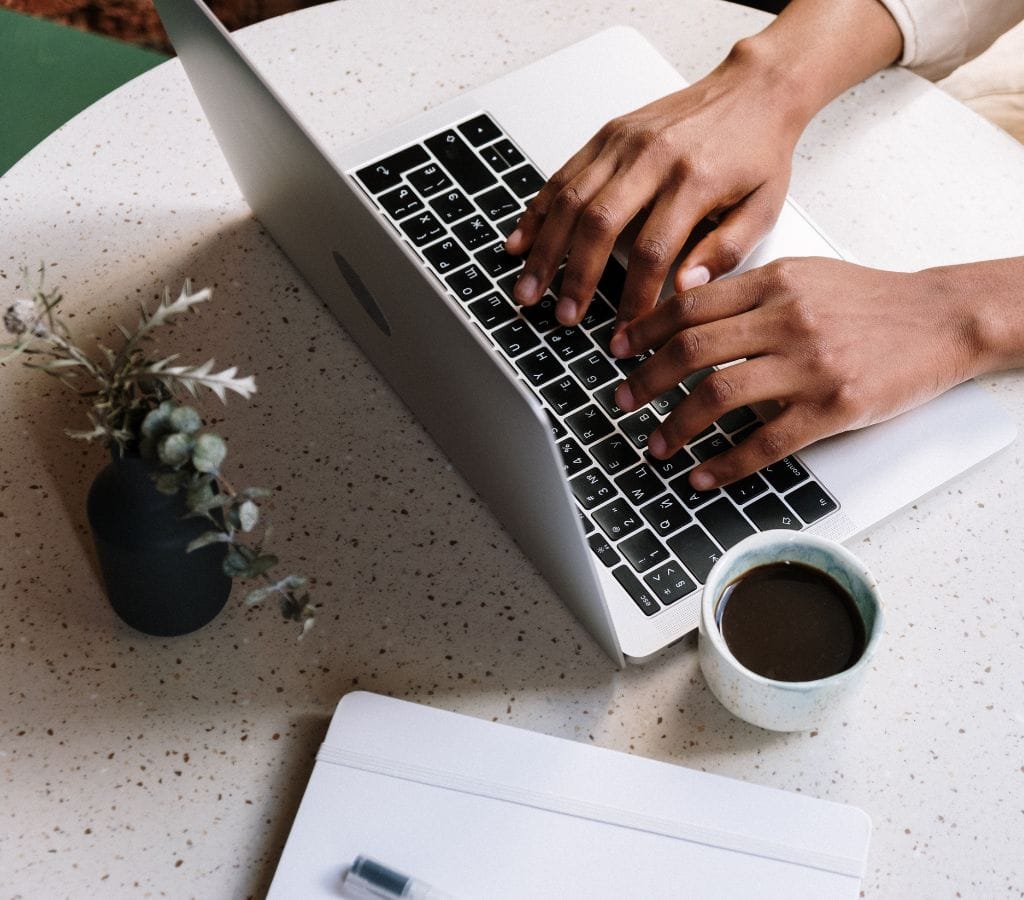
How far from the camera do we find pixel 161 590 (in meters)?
0.67

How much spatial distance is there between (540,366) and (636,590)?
194 millimetres

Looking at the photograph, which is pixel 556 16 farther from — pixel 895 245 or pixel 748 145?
pixel 895 245

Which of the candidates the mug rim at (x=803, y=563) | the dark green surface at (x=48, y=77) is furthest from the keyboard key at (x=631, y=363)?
the dark green surface at (x=48, y=77)

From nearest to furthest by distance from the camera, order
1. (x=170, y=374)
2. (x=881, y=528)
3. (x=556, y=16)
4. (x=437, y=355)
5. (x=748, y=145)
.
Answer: (x=170, y=374)
(x=437, y=355)
(x=881, y=528)
(x=748, y=145)
(x=556, y=16)

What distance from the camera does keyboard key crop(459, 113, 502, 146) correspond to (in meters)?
0.92

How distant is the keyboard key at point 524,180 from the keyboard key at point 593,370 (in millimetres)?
172

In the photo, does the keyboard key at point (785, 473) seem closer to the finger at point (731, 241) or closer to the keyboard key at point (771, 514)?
the keyboard key at point (771, 514)

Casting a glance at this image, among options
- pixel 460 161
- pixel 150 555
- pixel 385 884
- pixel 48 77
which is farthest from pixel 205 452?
pixel 48 77

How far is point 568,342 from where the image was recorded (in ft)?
2.70

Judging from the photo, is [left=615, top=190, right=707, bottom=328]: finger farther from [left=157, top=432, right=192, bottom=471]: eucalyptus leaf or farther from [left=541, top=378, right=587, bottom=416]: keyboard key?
[left=157, top=432, right=192, bottom=471]: eucalyptus leaf

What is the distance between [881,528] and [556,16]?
57 centimetres

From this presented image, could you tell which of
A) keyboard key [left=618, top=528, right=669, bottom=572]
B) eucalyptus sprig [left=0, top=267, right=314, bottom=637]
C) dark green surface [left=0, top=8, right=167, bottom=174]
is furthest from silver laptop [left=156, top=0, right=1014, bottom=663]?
dark green surface [left=0, top=8, right=167, bottom=174]

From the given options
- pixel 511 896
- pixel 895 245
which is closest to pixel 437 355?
pixel 511 896

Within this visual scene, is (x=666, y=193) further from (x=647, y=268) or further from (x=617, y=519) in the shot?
(x=617, y=519)
